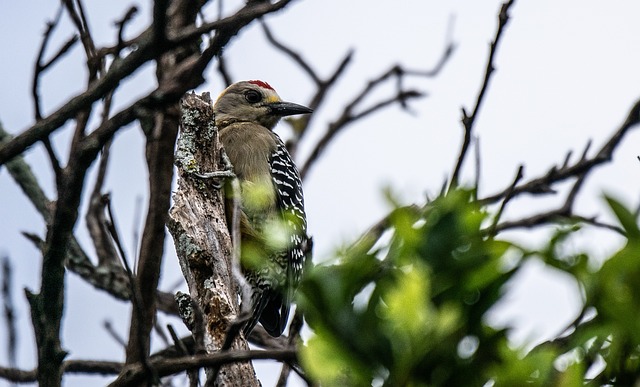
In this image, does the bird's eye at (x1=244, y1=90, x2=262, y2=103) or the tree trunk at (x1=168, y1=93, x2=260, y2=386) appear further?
the bird's eye at (x1=244, y1=90, x2=262, y2=103)

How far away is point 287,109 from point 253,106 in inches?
10.1

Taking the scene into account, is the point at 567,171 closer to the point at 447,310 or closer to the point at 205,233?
the point at 205,233

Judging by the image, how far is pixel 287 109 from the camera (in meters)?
6.77

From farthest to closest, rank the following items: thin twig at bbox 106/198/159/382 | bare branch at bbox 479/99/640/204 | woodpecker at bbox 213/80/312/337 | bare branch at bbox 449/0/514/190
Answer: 1. woodpecker at bbox 213/80/312/337
2. bare branch at bbox 479/99/640/204
3. bare branch at bbox 449/0/514/190
4. thin twig at bbox 106/198/159/382

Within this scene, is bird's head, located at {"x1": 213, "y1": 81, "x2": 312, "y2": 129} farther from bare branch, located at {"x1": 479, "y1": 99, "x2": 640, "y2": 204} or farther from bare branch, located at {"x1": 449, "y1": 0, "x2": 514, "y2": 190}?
bare branch, located at {"x1": 449, "y1": 0, "x2": 514, "y2": 190}

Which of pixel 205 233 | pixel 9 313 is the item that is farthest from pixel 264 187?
pixel 9 313

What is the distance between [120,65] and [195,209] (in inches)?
88.7

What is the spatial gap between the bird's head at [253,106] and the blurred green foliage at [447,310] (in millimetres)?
4937

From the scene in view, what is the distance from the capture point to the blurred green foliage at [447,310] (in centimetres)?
172

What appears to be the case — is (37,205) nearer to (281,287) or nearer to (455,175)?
(281,287)

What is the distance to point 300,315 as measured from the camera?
2061mm

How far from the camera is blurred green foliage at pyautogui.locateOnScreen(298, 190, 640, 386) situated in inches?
67.8

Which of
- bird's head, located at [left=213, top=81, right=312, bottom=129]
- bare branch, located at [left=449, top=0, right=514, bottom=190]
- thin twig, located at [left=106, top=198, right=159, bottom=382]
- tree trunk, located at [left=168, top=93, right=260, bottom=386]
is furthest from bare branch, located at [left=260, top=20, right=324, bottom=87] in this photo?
thin twig, located at [left=106, top=198, right=159, bottom=382]

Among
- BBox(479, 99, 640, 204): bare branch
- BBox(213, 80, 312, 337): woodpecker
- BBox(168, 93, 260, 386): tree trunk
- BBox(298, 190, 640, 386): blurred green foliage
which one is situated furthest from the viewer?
BBox(213, 80, 312, 337): woodpecker
